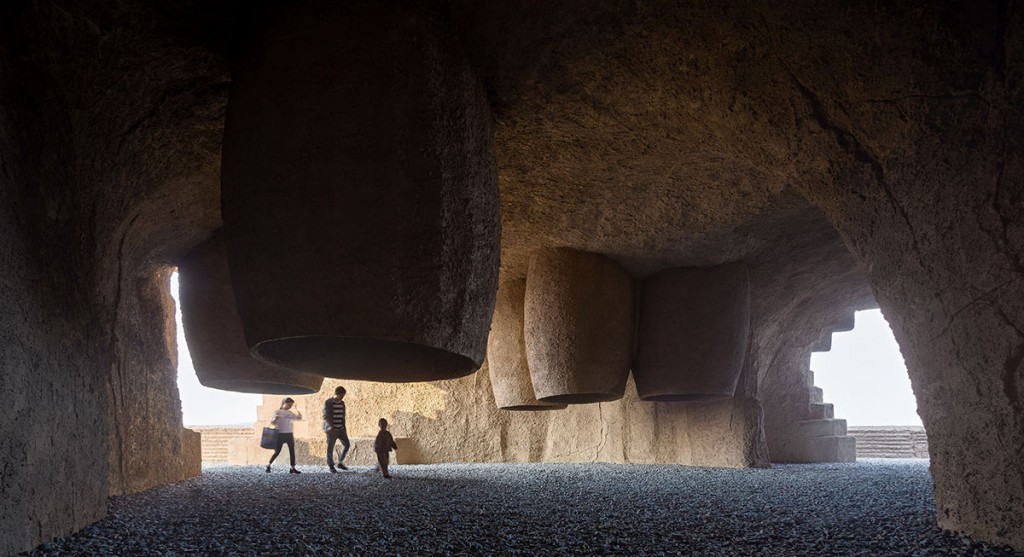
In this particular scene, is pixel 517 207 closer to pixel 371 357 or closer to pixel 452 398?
pixel 371 357

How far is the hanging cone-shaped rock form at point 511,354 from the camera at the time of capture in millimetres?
8727

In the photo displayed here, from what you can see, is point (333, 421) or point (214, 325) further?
point (333, 421)

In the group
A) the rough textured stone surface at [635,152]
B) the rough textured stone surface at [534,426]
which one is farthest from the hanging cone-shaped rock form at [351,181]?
the rough textured stone surface at [534,426]

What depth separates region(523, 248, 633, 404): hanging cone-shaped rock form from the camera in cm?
745

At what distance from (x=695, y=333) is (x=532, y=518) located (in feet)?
12.8

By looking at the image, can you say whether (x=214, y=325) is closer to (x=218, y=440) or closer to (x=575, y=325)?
(x=575, y=325)

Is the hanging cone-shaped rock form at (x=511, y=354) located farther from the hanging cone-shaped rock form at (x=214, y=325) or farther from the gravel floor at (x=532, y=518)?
the hanging cone-shaped rock form at (x=214, y=325)

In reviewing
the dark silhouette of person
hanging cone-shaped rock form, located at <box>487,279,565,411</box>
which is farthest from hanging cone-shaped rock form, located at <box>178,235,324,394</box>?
hanging cone-shaped rock form, located at <box>487,279,565,411</box>

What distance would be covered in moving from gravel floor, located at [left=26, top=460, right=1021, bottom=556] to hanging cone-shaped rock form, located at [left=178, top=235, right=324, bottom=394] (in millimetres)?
956

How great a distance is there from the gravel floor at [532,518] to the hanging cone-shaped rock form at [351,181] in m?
0.96

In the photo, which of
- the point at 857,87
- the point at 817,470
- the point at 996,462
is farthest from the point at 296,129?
the point at 817,470

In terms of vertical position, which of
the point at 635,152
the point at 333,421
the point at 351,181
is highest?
the point at 635,152

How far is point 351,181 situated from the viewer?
11.6ft

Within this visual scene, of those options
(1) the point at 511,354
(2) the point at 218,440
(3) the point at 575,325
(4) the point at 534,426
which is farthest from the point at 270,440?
(2) the point at 218,440
